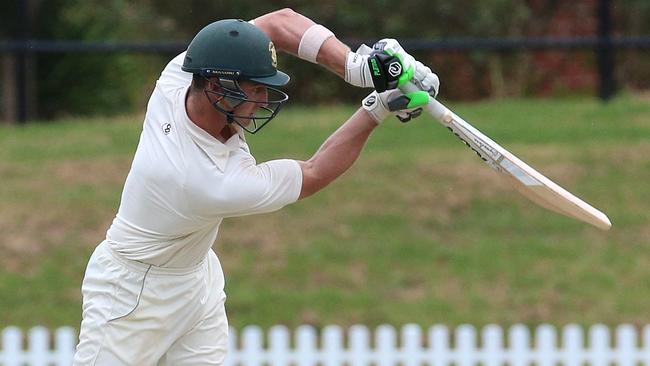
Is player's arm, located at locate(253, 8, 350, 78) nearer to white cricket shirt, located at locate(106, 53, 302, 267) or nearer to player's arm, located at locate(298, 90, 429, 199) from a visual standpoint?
player's arm, located at locate(298, 90, 429, 199)

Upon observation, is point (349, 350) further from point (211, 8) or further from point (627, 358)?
point (211, 8)

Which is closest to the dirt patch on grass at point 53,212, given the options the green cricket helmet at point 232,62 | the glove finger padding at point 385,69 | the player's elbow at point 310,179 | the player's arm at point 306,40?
the player's arm at point 306,40

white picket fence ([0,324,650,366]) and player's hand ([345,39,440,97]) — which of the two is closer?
player's hand ([345,39,440,97])

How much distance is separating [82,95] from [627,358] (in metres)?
5.68

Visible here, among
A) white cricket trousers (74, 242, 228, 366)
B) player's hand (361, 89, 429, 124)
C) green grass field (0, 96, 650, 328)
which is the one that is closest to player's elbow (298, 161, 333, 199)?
player's hand (361, 89, 429, 124)

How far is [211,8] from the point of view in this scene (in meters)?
12.1

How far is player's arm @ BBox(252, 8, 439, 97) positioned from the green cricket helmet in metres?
0.26

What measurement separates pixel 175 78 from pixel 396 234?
12.4 ft

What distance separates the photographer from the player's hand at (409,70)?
4.27m

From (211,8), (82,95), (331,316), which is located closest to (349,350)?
(331,316)

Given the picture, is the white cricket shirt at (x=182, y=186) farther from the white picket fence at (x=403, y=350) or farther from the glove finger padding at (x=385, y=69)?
the white picket fence at (x=403, y=350)

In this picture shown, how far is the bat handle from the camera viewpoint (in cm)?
432

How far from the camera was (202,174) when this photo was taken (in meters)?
4.30

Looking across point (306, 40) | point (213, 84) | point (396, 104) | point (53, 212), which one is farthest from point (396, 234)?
point (213, 84)
